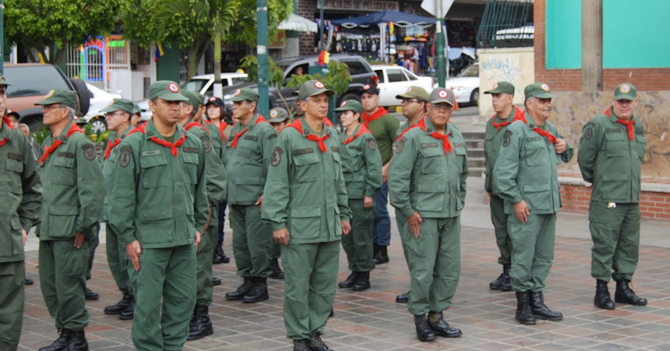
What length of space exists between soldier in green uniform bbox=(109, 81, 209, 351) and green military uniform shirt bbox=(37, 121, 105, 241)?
81 cm

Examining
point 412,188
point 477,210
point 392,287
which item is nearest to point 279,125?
point 392,287

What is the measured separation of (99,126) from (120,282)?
1357 cm

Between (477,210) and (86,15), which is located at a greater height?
(86,15)

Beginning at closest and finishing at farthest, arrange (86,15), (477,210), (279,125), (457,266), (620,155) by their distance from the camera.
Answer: (457,266) < (620,155) < (279,125) < (477,210) < (86,15)

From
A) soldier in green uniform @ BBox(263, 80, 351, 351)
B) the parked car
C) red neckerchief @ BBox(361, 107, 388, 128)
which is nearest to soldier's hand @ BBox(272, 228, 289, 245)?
soldier in green uniform @ BBox(263, 80, 351, 351)

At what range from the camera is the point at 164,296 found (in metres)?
6.81

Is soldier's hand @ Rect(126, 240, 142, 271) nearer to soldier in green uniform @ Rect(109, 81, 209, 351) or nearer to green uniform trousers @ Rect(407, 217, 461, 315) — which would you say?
soldier in green uniform @ Rect(109, 81, 209, 351)

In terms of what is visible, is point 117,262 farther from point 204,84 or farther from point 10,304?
point 204,84

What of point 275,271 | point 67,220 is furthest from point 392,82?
point 67,220

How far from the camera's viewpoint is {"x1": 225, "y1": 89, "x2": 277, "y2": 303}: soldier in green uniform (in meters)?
9.24

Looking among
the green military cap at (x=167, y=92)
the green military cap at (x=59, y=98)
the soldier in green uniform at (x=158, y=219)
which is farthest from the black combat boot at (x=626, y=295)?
the green military cap at (x=59, y=98)

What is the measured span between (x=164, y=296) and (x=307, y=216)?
1.19 meters

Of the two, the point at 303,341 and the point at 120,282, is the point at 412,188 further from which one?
the point at 120,282

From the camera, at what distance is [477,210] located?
14961 millimetres
